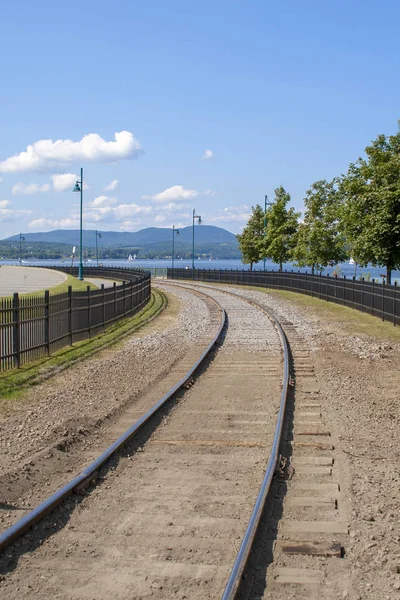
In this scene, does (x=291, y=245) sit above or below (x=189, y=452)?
Answer: above

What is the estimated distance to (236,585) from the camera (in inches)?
206

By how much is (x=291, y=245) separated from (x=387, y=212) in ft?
107

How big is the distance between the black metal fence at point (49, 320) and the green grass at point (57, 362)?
266 millimetres

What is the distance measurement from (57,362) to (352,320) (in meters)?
16.2

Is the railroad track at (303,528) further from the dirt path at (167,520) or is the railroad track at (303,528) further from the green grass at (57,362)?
the green grass at (57,362)

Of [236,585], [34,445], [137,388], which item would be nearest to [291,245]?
Result: [137,388]

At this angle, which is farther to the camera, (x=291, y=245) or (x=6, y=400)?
(x=291, y=245)

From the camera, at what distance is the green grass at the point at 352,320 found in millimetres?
24859

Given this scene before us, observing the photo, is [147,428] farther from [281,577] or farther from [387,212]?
[387,212]

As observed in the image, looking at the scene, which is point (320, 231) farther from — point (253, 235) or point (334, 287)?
point (253, 235)

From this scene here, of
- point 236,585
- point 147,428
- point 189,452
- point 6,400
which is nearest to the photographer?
point 236,585

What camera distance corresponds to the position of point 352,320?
29.9 metres

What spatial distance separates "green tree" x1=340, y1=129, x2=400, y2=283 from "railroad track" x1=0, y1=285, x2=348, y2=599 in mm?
24270

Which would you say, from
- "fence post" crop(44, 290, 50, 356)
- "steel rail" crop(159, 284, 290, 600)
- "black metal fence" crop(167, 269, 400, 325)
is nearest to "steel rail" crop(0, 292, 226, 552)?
"steel rail" crop(159, 284, 290, 600)
